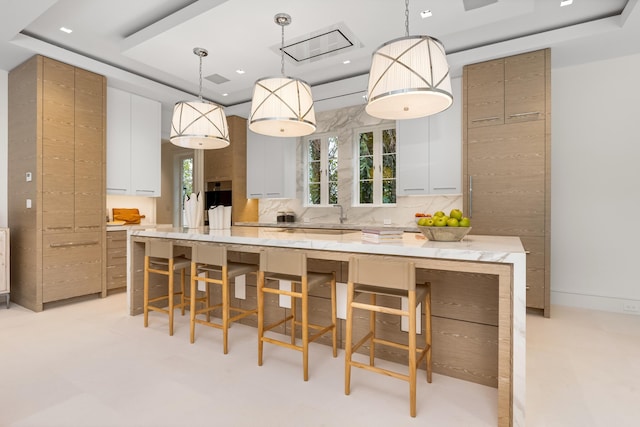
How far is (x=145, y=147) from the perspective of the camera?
16.3 feet

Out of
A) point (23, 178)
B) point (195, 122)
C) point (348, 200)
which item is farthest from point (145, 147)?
point (348, 200)

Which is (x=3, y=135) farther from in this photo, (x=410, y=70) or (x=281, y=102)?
(x=410, y=70)

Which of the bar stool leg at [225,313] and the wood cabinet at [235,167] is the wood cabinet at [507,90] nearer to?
the bar stool leg at [225,313]

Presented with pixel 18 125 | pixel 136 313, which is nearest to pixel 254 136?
pixel 18 125

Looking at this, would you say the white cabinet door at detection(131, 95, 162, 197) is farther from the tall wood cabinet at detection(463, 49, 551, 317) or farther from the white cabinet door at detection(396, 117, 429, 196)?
the tall wood cabinet at detection(463, 49, 551, 317)

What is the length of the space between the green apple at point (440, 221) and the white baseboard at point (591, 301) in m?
2.93

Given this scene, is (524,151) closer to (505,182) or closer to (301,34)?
(505,182)

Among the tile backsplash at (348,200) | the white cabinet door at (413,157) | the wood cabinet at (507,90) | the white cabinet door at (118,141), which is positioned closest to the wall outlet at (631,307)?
the tile backsplash at (348,200)

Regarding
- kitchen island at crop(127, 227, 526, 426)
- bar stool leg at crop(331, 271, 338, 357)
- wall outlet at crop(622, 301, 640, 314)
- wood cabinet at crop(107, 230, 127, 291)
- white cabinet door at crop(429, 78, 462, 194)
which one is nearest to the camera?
kitchen island at crop(127, 227, 526, 426)

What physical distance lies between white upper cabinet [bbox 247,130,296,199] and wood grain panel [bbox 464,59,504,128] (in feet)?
9.51

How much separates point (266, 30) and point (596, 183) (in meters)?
3.92

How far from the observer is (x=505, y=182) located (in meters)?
3.73

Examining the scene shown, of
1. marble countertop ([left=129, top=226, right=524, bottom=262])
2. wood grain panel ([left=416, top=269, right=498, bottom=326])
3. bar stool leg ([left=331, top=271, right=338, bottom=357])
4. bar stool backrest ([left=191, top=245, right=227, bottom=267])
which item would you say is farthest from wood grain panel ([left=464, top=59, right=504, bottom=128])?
bar stool backrest ([left=191, top=245, right=227, bottom=267])

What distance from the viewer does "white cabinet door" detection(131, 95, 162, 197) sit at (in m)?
4.83
